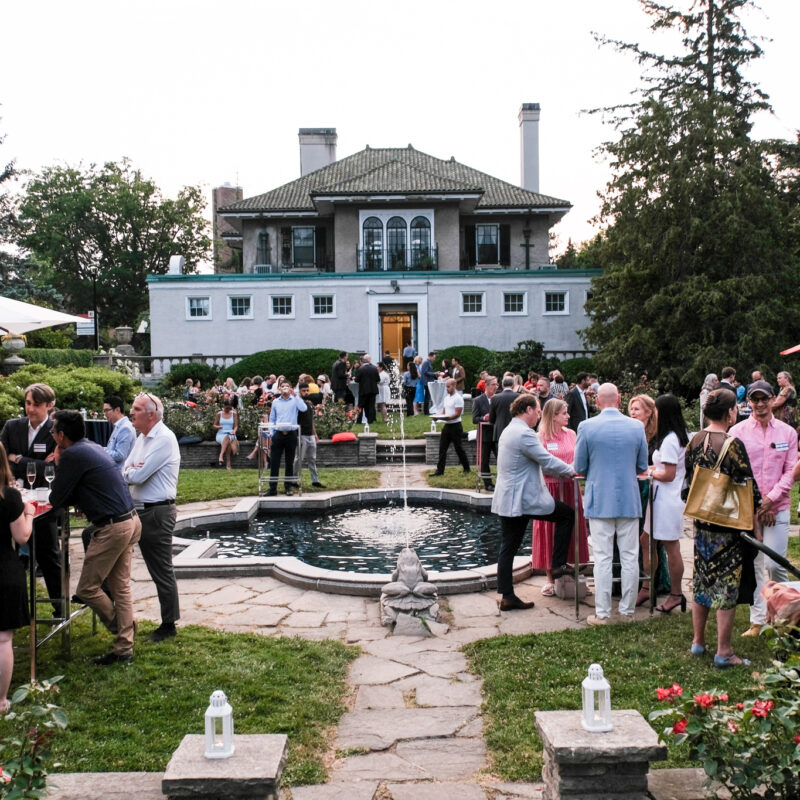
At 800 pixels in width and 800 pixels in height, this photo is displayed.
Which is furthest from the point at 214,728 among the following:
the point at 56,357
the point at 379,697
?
the point at 56,357

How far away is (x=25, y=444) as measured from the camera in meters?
7.98

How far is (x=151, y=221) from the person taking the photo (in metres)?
55.6

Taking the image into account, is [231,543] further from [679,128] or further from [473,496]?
[679,128]

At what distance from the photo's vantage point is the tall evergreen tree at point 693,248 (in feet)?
81.8

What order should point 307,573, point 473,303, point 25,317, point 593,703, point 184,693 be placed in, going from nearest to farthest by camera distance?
point 593,703 → point 184,693 → point 307,573 → point 25,317 → point 473,303

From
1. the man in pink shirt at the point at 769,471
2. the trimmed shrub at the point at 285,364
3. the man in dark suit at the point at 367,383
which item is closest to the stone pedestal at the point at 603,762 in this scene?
the man in pink shirt at the point at 769,471

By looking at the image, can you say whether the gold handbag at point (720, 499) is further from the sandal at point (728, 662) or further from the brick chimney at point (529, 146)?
the brick chimney at point (529, 146)

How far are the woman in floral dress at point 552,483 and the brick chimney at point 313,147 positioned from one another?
123ft

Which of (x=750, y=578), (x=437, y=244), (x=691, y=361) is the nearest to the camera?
(x=750, y=578)

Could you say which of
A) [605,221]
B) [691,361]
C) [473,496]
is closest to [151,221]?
[605,221]

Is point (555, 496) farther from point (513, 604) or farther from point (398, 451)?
point (398, 451)

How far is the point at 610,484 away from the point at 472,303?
2714cm

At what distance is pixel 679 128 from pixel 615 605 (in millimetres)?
22405

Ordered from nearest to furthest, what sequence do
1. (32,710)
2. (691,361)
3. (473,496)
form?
(32,710)
(473,496)
(691,361)
